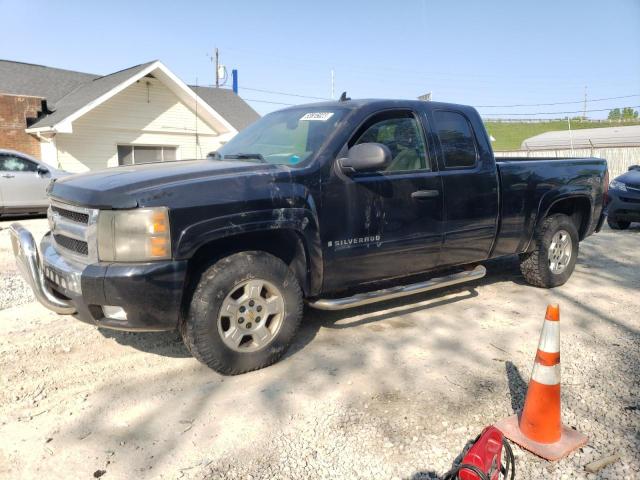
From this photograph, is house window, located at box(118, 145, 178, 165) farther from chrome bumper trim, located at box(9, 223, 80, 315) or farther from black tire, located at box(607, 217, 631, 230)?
chrome bumper trim, located at box(9, 223, 80, 315)

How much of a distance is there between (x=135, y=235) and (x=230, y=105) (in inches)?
855

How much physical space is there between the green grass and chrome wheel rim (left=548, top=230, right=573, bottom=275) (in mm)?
45203

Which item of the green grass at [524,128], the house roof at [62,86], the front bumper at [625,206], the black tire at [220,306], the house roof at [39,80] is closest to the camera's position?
the black tire at [220,306]

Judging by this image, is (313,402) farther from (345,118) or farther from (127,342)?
(345,118)

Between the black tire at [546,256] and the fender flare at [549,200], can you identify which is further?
the black tire at [546,256]

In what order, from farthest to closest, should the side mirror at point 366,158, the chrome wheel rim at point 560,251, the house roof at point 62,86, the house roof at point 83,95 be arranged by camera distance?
the house roof at point 62,86
the house roof at point 83,95
the chrome wheel rim at point 560,251
the side mirror at point 366,158

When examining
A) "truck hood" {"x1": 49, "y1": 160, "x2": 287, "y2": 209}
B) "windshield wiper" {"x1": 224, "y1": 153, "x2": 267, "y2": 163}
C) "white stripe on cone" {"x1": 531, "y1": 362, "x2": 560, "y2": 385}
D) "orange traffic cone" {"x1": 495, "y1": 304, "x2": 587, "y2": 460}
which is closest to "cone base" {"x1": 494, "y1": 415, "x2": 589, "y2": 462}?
"orange traffic cone" {"x1": 495, "y1": 304, "x2": 587, "y2": 460}

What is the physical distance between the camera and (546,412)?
2.69 m

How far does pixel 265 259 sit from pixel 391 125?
65.9 inches

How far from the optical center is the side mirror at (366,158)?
367cm

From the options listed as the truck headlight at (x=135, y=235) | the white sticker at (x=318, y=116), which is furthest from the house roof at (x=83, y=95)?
the truck headlight at (x=135, y=235)

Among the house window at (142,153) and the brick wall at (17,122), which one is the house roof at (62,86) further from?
the house window at (142,153)

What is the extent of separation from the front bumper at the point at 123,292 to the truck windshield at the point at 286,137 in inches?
50.5

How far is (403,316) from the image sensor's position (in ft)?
15.4
